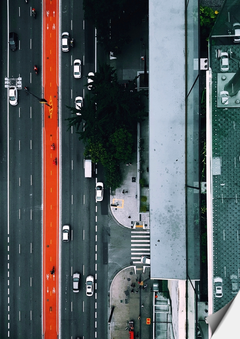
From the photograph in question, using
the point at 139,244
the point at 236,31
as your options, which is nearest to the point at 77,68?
the point at 236,31

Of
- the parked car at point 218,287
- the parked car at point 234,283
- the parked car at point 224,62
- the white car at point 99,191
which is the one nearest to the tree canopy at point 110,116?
the white car at point 99,191

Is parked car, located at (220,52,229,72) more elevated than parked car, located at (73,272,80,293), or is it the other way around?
parked car, located at (220,52,229,72)

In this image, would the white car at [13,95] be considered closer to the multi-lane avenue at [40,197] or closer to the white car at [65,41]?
the multi-lane avenue at [40,197]

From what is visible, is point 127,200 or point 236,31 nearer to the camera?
point 236,31

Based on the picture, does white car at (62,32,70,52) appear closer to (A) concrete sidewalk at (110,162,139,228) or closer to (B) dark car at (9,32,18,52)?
(B) dark car at (9,32,18,52)

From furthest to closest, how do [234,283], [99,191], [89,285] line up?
[89,285] → [99,191] → [234,283]

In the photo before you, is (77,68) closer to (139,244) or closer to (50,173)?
(50,173)

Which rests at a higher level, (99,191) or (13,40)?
(13,40)

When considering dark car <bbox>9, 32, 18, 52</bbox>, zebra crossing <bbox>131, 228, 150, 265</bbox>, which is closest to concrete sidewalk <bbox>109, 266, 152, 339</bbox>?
zebra crossing <bbox>131, 228, 150, 265</bbox>
